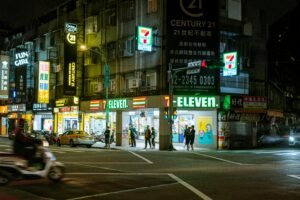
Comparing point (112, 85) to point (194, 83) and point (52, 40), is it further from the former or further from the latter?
point (52, 40)

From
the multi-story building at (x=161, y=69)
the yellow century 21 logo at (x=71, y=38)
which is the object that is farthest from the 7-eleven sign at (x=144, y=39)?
the yellow century 21 logo at (x=71, y=38)

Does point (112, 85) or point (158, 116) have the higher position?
point (112, 85)

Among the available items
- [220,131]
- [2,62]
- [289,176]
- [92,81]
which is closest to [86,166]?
[289,176]

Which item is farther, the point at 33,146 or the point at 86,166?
the point at 86,166

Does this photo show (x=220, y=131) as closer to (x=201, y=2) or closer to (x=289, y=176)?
(x=201, y=2)

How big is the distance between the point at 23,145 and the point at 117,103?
29270mm

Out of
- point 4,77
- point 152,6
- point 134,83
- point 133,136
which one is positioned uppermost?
point 152,6

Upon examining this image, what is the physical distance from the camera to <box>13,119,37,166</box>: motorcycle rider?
15023 mm

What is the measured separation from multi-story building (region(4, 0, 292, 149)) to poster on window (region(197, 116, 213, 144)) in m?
0.08

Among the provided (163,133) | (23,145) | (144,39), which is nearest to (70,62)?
(144,39)

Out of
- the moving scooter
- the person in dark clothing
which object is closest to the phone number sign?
→ the person in dark clothing

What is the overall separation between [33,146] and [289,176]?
31.0ft

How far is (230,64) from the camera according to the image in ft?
124

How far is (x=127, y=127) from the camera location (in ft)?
148
